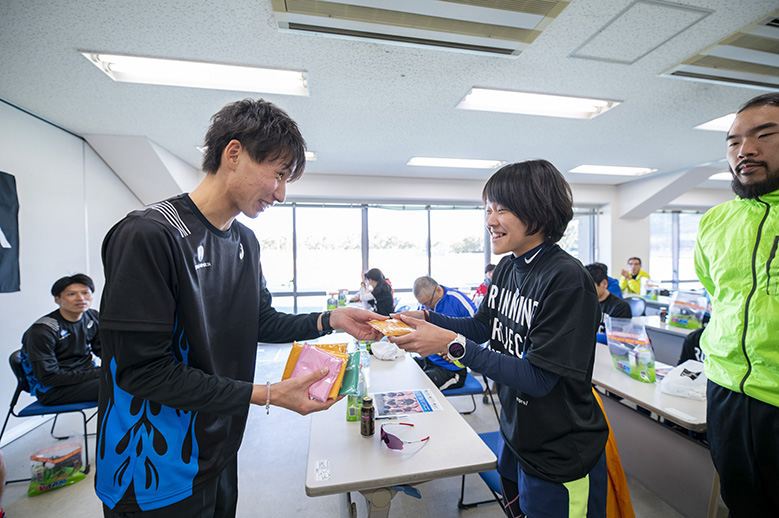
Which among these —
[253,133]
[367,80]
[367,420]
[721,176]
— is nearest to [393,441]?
[367,420]

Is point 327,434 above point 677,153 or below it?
below

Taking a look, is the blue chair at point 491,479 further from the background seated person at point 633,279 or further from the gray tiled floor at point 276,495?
the background seated person at point 633,279

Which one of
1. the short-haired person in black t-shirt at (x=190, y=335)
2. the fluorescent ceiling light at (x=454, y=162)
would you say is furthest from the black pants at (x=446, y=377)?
the fluorescent ceiling light at (x=454, y=162)

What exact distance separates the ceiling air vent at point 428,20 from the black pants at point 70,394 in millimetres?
3078

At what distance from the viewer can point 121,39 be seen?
216cm

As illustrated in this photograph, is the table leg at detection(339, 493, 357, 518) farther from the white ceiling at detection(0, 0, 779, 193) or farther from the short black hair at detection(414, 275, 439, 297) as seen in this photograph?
the white ceiling at detection(0, 0, 779, 193)

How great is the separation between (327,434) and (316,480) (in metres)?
0.34

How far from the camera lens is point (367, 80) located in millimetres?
Result: 2742

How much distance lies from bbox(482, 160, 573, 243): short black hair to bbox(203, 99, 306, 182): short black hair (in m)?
0.79

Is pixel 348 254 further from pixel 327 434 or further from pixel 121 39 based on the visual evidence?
pixel 327 434

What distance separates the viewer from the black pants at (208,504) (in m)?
0.93

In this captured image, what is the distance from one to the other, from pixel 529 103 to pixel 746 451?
10.1ft

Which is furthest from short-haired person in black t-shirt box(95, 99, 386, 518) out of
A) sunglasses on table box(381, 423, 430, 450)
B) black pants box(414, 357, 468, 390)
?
black pants box(414, 357, 468, 390)

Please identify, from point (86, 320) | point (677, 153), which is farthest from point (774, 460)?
point (677, 153)
